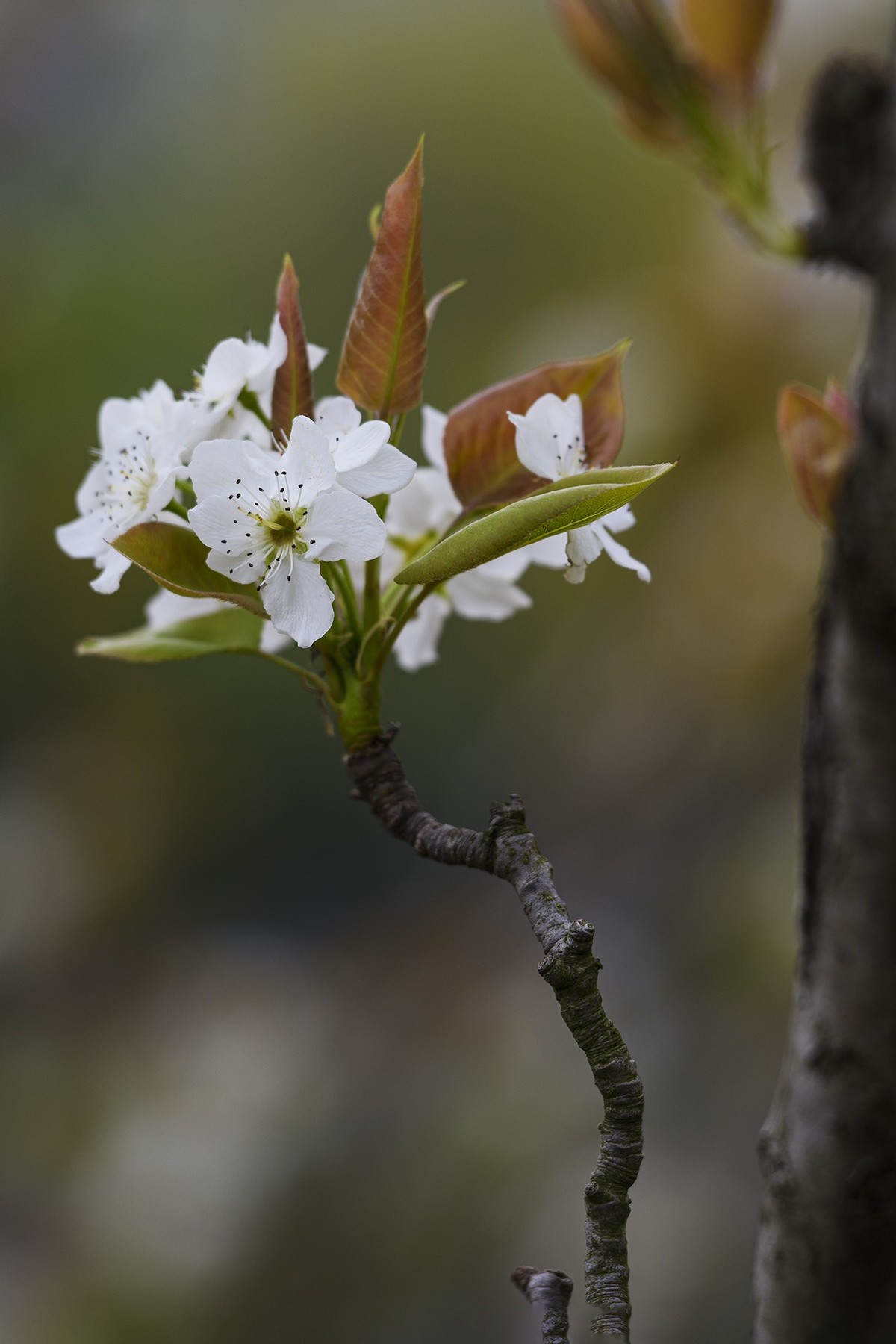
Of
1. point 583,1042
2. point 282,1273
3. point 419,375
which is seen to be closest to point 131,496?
point 419,375

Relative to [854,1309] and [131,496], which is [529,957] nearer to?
[854,1309]

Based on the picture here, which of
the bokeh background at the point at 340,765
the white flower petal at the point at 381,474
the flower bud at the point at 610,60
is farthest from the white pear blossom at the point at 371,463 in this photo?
the bokeh background at the point at 340,765

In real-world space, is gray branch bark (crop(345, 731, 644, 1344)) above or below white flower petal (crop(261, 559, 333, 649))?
→ below

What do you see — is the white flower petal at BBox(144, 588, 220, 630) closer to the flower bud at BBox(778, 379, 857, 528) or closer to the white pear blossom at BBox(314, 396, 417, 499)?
the white pear blossom at BBox(314, 396, 417, 499)

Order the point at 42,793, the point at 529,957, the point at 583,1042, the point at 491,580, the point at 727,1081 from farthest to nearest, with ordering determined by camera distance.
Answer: the point at 42,793, the point at 529,957, the point at 727,1081, the point at 491,580, the point at 583,1042

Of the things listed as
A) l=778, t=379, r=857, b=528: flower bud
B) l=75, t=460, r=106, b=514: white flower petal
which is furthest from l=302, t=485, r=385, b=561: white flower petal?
l=778, t=379, r=857, b=528: flower bud

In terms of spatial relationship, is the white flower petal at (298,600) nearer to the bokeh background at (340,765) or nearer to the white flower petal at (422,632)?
the white flower petal at (422,632)
